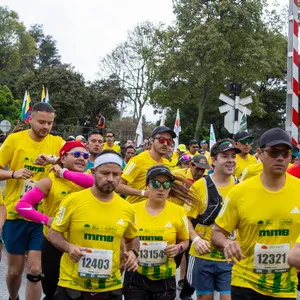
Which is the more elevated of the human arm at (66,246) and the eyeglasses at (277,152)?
the eyeglasses at (277,152)

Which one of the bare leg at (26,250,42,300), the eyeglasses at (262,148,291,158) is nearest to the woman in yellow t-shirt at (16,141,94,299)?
the bare leg at (26,250,42,300)

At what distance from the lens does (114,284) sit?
4.33 metres

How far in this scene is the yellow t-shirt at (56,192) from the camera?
5.27 meters

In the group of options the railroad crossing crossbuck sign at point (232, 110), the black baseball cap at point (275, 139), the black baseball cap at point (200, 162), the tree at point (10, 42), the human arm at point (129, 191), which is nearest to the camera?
the black baseball cap at point (275, 139)

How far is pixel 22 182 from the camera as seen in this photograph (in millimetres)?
6172

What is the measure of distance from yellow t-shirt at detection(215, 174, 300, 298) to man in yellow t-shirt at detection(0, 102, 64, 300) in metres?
Result: 2.68

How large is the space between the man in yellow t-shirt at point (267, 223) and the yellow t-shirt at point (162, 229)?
1057 millimetres

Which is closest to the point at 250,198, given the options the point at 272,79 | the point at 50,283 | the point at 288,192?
the point at 288,192

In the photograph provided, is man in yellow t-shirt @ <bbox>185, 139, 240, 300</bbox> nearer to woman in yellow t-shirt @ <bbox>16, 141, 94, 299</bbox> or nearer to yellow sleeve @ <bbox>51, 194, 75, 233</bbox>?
woman in yellow t-shirt @ <bbox>16, 141, 94, 299</bbox>

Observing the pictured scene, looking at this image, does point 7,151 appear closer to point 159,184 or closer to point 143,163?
point 143,163

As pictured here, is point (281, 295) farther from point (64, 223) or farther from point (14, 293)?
point (14, 293)

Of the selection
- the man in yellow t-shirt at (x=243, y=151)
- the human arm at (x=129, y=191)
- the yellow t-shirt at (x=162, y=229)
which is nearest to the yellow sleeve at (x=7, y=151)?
the human arm at (x=129, y=191)

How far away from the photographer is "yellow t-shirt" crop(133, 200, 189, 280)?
506cm

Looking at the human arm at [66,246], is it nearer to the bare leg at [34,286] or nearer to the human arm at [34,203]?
the human arm at [34,203]
